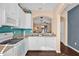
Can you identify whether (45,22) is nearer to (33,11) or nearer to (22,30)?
(33,11)

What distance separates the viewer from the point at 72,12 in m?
3.13

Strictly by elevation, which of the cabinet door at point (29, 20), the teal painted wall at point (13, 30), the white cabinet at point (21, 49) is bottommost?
the white cabinet at point (21, 49)

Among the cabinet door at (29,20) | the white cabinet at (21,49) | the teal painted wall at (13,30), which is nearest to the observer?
the white cabinet at (21,49)

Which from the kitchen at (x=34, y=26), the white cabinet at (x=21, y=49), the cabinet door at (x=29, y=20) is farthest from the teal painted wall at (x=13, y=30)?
the white cabinet at (x=21, y=49)

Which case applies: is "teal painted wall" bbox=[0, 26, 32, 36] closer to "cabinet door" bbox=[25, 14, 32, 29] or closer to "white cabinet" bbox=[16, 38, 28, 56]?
"cabinet door" bbox=[25, 14, 32, 29]

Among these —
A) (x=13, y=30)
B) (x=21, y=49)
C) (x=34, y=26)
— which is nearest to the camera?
(x=21, y=49)

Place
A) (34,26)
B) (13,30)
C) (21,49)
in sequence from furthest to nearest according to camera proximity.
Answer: (13,30)
(34,26)
(21,49)

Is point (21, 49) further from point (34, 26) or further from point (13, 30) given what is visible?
point (13, 30)

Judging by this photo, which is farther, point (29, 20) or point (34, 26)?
point (29, 20)

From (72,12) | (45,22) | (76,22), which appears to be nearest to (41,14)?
(45,22)

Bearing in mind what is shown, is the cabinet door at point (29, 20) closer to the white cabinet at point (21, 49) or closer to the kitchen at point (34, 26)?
the kitchen at point (34, 26)

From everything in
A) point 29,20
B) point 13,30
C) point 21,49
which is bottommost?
point 21,49

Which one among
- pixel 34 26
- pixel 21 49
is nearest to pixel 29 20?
pixel 34 26

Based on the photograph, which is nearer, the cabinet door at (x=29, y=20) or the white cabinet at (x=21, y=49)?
the white cabinet at (x=21, y=49)
